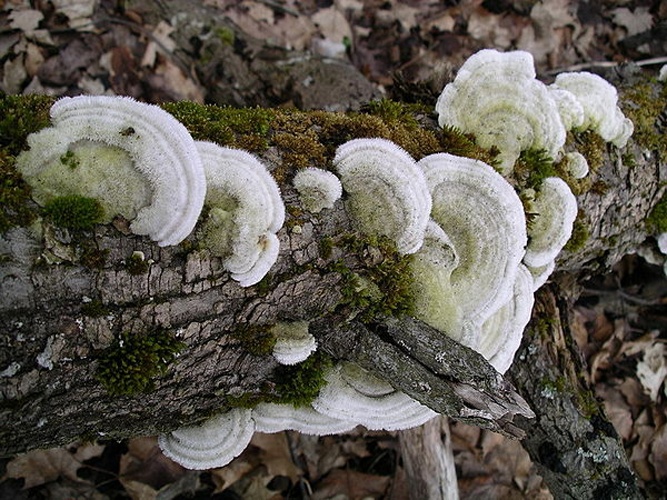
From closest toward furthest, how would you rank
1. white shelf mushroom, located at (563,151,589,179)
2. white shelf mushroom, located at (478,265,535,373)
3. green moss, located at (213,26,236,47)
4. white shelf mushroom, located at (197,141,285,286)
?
white shelf mushroom, located at (197,141,285,286)
white shelf mushroom, located at (478,265,535,373)
white shelf mushroom, located at (563,151,589,179)
green moss, located at (213,26,236,47)

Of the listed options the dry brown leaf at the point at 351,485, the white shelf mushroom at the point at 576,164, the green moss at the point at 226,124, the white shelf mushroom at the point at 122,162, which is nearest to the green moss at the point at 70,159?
the white shelf mushroom at the point at 122,162

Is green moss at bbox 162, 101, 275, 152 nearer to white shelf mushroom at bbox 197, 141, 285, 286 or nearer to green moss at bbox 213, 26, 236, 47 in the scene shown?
white shelf mushroom at bbox 197, 141, 285, 286


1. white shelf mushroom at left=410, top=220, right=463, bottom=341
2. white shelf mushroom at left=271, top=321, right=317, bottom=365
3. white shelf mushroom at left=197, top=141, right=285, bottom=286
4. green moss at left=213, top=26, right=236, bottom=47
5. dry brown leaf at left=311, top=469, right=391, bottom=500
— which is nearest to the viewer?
white shelf mushroom at left=197, top=141, right=285, bottom=286

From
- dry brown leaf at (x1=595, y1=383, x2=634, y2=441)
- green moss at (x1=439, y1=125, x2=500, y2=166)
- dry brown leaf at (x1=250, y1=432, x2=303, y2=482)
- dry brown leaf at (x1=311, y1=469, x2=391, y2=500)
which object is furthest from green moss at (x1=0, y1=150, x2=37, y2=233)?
dry brown leaf at (x1=595, y1=383, x2=634, y2=441)

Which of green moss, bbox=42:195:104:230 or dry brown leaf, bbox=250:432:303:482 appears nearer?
green moss, bbox=42:195:104:230

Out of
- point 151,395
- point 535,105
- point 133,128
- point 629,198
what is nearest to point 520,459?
point 629,198

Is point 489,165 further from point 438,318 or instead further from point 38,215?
point 38,215

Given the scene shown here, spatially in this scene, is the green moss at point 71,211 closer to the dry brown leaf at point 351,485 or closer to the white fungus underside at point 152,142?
the white fungus underside at point 152,142
